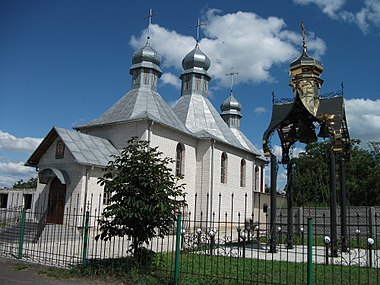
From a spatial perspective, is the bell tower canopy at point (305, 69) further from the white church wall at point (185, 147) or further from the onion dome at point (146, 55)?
the onion dome at point (146, 55)

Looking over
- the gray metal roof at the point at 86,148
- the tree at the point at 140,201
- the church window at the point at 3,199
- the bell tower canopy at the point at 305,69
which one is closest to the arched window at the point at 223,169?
the gray metal roof at the point at 86,148

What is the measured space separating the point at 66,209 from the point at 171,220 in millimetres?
9202

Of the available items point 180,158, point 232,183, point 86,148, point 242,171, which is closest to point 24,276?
point 86,148

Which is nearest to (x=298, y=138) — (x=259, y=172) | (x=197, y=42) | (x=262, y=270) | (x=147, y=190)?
(x=262, y=270)

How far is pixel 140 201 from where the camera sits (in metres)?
7.70

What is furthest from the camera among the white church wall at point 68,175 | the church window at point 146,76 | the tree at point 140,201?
the church window at point 146,76

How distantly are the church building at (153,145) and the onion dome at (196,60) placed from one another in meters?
0.07

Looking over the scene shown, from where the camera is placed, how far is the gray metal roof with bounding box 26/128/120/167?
1582 cm

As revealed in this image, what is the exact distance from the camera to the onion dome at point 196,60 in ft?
85.0

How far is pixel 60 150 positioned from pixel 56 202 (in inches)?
89.6

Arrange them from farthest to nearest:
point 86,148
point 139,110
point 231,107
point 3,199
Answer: point 231,107
point 3,199
point 139,110
point 86,148

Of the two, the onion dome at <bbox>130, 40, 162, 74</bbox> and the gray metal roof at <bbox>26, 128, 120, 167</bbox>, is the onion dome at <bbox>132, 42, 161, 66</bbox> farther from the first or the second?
the gray metal roof at <bbox>26, 128, 120, 167</bbox>

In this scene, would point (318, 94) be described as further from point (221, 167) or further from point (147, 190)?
point (221, 167)

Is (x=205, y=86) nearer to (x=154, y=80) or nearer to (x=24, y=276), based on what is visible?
(x=154, y=80)
